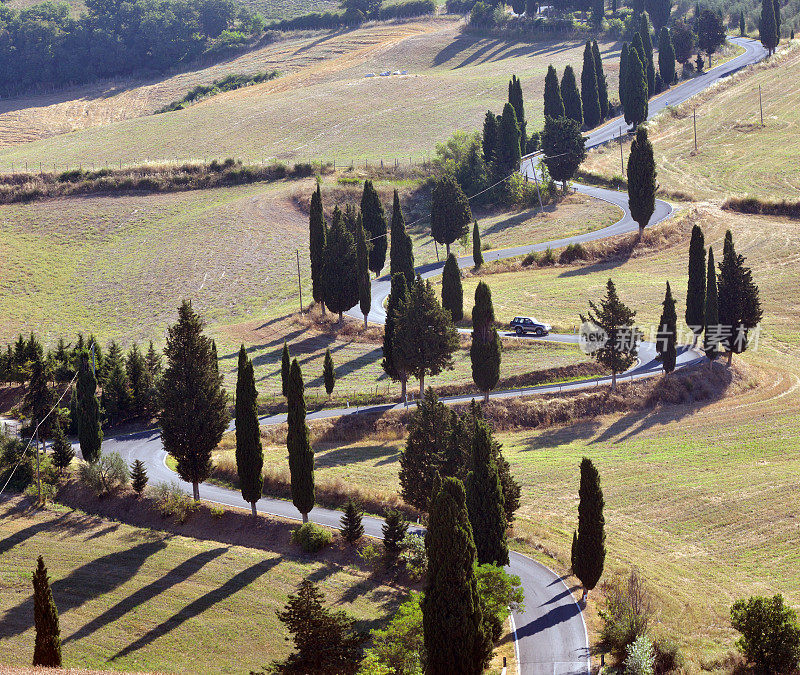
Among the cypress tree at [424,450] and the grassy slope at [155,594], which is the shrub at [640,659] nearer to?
the grassy slope at [155,594]

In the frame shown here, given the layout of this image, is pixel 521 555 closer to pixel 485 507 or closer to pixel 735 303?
pixel 485 507

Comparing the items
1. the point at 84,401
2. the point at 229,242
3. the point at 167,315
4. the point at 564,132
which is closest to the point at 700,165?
the point at 564,132

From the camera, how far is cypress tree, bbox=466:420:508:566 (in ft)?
137

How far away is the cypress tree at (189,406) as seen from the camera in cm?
5294

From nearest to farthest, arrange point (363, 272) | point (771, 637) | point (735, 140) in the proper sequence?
point (771, 637)
point (363, 272)
point (735, 140)

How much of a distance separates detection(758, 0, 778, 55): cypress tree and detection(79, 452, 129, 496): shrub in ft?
480

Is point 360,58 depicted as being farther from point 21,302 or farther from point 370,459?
point 370,459

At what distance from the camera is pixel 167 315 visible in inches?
3708

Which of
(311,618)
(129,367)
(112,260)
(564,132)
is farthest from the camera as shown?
(564,132)

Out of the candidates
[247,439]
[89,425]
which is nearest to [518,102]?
[89,425]

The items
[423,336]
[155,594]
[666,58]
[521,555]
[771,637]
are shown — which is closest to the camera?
[771,637]

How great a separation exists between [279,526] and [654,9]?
16594cm

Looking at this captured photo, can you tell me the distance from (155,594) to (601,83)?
12141cm

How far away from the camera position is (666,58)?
15575 centimetres
